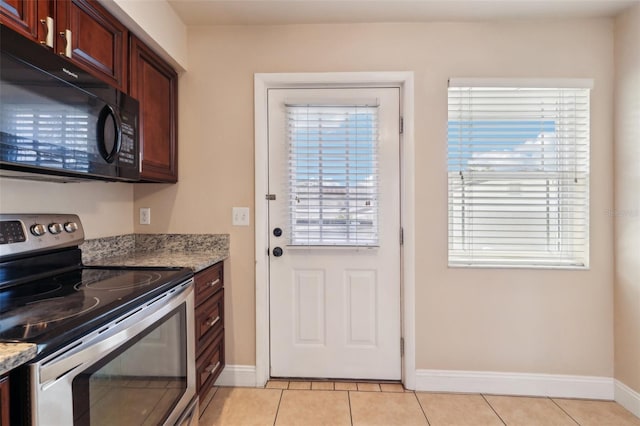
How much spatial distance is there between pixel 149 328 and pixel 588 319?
98.2 inches

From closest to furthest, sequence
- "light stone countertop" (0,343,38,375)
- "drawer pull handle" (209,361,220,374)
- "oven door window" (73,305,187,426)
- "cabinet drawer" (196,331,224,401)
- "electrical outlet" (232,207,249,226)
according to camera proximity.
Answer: "light stone countertop" (0,343,38,375), "oven door window" (73,305,187,426), "cabinet drawer" (196,331,224,401), "drawer pull handle" (209,361,220,374), "electrical outlet" (232,207,249,226)

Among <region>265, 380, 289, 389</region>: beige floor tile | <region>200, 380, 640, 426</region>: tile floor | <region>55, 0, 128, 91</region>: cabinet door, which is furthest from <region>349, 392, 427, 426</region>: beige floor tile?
<region>55, 0, 128, 91</region>: cabinet door

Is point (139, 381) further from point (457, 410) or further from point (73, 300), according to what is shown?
point (457, 410)

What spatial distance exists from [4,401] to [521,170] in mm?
2490

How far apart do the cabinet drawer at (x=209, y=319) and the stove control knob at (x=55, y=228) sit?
28.9 inches

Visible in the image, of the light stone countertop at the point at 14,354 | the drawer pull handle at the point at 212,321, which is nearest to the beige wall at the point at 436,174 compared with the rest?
the drawer pull handle at the point at 212,321

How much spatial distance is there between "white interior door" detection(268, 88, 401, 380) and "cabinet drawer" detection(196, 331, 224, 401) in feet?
1.12

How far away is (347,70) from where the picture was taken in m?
2.03

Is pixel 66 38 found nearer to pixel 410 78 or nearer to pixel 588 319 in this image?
pixel 410 78

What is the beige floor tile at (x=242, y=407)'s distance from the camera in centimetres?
173

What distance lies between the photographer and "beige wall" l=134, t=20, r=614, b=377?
1.97 meters

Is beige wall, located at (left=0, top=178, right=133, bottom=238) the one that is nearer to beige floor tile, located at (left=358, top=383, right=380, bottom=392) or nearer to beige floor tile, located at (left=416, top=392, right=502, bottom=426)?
beige floor tile, located at (left=358, top=383, right=380, bottom=392)

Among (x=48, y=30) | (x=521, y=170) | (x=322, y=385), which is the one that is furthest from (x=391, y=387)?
(x=48, y=30)

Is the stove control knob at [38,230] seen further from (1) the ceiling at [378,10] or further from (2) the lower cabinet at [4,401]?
(1) the ceiling at [378,10]
